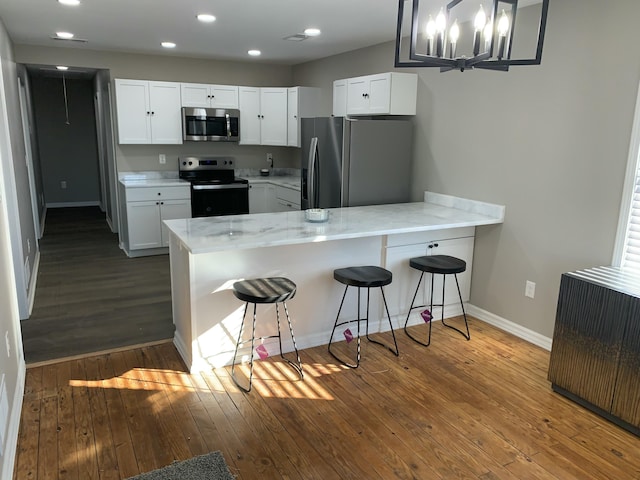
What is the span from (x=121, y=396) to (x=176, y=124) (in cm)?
399

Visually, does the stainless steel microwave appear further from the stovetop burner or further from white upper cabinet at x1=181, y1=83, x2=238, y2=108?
the stovetop burner

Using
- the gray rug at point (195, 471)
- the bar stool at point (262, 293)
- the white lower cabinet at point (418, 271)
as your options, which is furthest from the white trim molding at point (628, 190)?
the gray rug at point (195, 471)

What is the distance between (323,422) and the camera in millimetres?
2592

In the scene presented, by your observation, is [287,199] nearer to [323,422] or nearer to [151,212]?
[151,212]

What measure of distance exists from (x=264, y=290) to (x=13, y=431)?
1.41m

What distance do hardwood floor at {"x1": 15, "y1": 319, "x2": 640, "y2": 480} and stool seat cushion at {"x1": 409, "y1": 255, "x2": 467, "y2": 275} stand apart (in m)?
0.62

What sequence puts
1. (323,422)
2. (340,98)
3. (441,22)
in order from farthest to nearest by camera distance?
(340,98)
(323,422)
(441,22)

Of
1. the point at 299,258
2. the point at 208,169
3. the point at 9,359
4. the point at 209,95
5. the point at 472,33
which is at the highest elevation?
the point at 472,33

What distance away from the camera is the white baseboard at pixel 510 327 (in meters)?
3.56

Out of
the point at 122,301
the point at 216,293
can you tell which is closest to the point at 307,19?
the point at 216,293

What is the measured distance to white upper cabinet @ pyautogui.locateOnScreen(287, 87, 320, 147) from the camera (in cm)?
607

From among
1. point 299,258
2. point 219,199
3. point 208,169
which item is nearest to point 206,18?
point 299,258

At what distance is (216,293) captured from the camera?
10.1 ft

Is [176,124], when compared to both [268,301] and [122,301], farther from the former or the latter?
[268,301]
